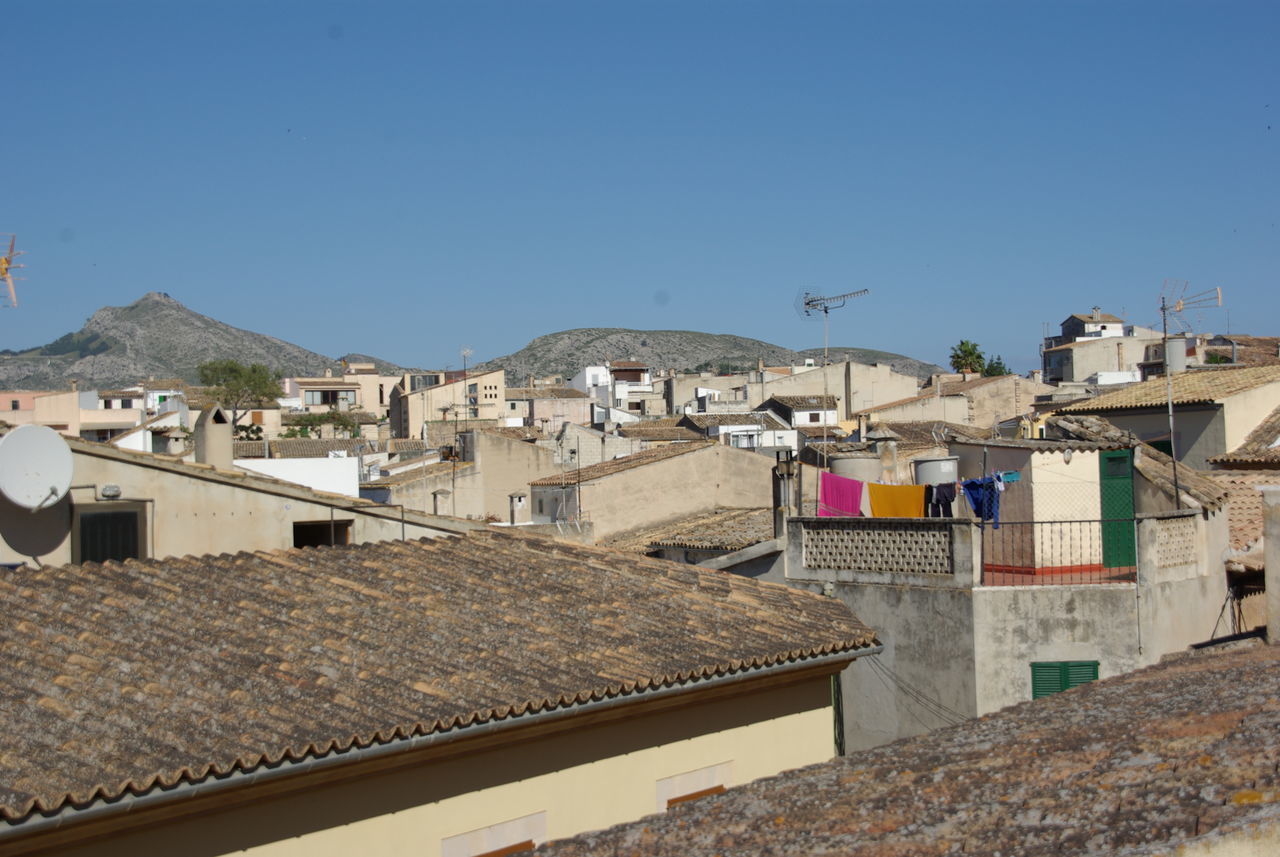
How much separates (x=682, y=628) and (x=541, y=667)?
1642 millimetres

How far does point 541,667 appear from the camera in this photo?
877 centimetres

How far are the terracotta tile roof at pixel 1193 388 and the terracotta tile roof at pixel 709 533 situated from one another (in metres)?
8.07

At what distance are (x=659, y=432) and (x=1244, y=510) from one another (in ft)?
116

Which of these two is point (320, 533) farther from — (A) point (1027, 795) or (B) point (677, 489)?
(B) point (677, 489)

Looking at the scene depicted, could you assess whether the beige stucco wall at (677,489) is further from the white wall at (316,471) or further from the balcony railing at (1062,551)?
the balcony railing at (1062,551)

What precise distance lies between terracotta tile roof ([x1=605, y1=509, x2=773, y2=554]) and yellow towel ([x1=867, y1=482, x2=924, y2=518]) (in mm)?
1844

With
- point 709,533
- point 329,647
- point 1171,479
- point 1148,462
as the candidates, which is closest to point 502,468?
point 709,533

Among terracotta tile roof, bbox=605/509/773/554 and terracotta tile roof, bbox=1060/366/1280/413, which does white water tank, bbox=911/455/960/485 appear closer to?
terracotta tile roof, bbox=605/509/773/554

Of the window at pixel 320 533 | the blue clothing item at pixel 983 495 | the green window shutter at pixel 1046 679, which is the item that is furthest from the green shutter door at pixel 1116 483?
the window at pixel 320 533

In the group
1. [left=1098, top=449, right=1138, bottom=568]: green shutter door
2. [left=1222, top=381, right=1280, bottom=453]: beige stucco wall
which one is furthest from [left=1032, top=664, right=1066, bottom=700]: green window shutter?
[left=1222, top=381, right=1280, bottom=453]: beige stucco wall

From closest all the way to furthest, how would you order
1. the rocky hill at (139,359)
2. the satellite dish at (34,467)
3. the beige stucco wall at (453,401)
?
the satellite dish at (34,467) < the beige stucco wall at (453,401) < the rocky hill at (139,359)

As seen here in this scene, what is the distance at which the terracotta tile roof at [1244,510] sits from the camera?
17406 mm

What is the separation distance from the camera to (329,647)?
8.56 metres

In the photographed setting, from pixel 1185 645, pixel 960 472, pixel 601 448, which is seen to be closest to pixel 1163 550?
pixel 1185 645
